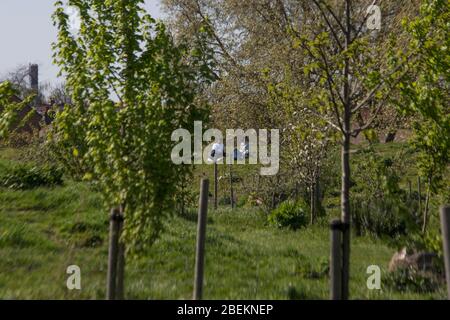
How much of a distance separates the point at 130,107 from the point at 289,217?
8.64 metres

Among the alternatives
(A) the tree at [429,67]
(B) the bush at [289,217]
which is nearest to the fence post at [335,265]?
(A) the tree at [429,67]

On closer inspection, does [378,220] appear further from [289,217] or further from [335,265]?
[335,265]

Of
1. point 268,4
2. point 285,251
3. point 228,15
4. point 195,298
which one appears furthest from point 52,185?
point 228,15

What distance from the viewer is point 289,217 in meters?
14.8

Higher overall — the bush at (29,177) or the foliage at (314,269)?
the bush at (29,177)

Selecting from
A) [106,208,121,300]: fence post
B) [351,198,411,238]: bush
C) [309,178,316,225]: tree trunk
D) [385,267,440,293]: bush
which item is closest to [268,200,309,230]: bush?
[309,178,316,225]: tree trunk

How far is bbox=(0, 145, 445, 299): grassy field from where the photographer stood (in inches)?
293

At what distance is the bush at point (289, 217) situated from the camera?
14766mm

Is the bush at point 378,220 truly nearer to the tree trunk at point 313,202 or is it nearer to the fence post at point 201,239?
the tree trunk at point 313,202

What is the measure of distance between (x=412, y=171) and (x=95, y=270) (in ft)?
65.4

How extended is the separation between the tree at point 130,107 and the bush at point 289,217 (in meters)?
7.89

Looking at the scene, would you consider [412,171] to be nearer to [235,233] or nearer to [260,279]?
[235,233]

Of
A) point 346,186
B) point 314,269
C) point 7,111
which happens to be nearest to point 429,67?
point 346,186

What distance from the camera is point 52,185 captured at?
14141mm
